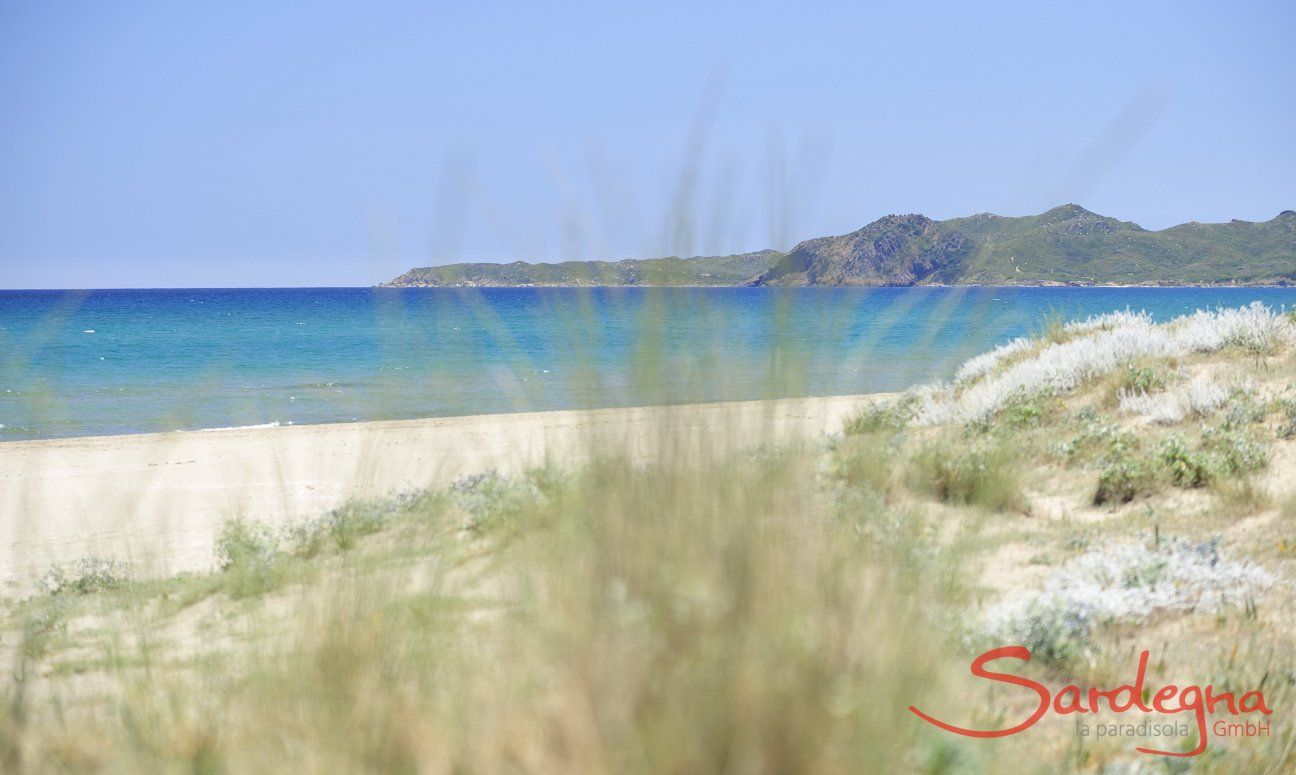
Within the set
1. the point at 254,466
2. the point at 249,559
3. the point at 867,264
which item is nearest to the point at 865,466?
the point at 867,264

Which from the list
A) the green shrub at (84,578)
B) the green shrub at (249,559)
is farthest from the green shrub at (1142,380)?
the green shrub at (84,578)

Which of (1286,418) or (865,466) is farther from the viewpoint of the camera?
(1286,418)

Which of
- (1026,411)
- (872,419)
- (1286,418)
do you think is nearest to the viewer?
(1286,418)

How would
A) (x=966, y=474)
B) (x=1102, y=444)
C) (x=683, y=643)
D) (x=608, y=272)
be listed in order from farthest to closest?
(x=1102, y=444) → (x=966, y=474) → (x=608, y=272) → (x=683, y=643)

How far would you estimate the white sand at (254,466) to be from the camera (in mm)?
2354

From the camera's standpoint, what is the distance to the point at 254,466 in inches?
491

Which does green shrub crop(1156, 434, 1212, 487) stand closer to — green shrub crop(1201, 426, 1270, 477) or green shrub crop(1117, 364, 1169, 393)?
green shrub crop(1201, 426, 1270, 477)

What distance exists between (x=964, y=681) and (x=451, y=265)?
1965 mm

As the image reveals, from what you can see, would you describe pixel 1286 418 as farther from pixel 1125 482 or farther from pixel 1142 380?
pixel 1125 482

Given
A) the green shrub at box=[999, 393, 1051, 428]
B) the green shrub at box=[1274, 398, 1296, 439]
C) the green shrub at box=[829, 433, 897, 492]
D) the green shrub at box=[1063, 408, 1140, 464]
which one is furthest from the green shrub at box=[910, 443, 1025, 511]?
the green shrub at box=[999, 393, 1051, 428]

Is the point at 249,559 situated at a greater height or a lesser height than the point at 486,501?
lesser

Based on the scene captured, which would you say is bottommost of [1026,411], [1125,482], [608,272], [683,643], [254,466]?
[254,466]

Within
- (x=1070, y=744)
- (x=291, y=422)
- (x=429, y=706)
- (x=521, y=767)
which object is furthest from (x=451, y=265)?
(x=291, y=422)

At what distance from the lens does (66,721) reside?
2561 mm
